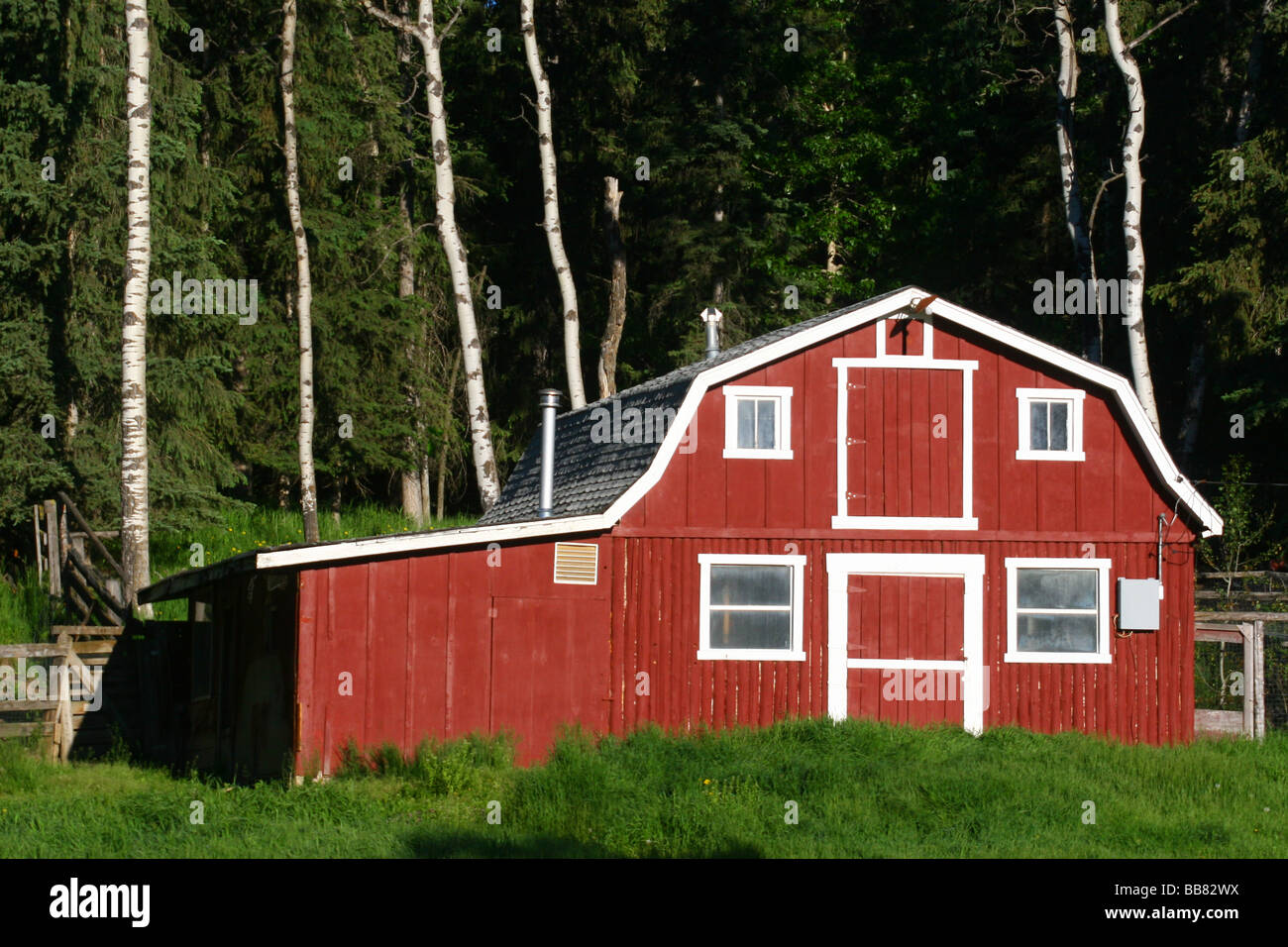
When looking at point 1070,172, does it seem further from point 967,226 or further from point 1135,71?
point 967,226

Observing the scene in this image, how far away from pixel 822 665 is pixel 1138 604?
356cm

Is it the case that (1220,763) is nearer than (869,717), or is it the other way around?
(1220,763)

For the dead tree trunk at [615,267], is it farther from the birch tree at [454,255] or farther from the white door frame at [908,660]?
the white door frame at [908,660]

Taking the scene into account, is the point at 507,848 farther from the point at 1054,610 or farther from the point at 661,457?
the point at 1054,610

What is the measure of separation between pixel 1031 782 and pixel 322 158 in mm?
21237

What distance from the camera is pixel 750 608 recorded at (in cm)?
1638

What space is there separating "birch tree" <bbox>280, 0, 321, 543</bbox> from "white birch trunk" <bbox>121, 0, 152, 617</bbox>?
285 inches

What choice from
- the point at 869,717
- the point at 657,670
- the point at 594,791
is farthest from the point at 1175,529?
the point at 594,791

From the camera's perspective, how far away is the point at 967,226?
33.6 meters

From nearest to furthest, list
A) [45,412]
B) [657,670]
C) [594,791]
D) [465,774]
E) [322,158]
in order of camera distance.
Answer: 1. [594,791]
2. [465,774]
3. [657,670]
4. [45,412]
5. [322,158]

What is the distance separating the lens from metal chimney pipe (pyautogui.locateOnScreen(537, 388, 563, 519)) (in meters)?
18.9

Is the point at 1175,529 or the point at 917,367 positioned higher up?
the point at 917,367

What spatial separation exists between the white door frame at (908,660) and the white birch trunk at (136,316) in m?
9.51

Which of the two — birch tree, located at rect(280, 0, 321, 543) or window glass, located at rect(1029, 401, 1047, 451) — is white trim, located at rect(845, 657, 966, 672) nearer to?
window glass, located at rect(1029, 401, 1047, 451)
